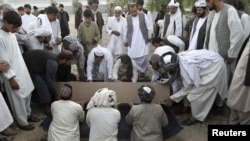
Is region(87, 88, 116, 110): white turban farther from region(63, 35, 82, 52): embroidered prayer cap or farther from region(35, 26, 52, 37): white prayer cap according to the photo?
region(63, 35, 82, 52): embroidered prayer cap

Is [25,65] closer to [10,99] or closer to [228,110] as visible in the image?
[10,99]

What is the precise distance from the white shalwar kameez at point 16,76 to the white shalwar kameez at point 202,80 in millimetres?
1922

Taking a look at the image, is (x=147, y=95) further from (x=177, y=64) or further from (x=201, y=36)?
(x=201, y=36)

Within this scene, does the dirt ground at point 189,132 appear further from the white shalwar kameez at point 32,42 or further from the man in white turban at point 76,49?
the man in white turban at point 76,49

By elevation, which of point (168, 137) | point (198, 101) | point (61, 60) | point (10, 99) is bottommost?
point (168, 137)

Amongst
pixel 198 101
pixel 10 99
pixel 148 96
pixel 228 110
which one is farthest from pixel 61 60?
pixel 228 110

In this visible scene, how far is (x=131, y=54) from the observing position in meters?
6.34

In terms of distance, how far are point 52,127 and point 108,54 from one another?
187cm

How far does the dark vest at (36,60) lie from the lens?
446 centimetres

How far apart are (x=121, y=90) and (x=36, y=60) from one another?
124 centimetres

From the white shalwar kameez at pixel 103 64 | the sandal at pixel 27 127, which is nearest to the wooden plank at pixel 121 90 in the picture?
the white shalwar kameez at pixel 103 64

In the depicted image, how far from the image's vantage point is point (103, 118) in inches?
136

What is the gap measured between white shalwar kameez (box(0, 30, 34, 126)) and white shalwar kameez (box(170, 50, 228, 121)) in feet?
6.31

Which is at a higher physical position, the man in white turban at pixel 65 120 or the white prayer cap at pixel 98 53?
the white prayer cap at pixel 98 53
